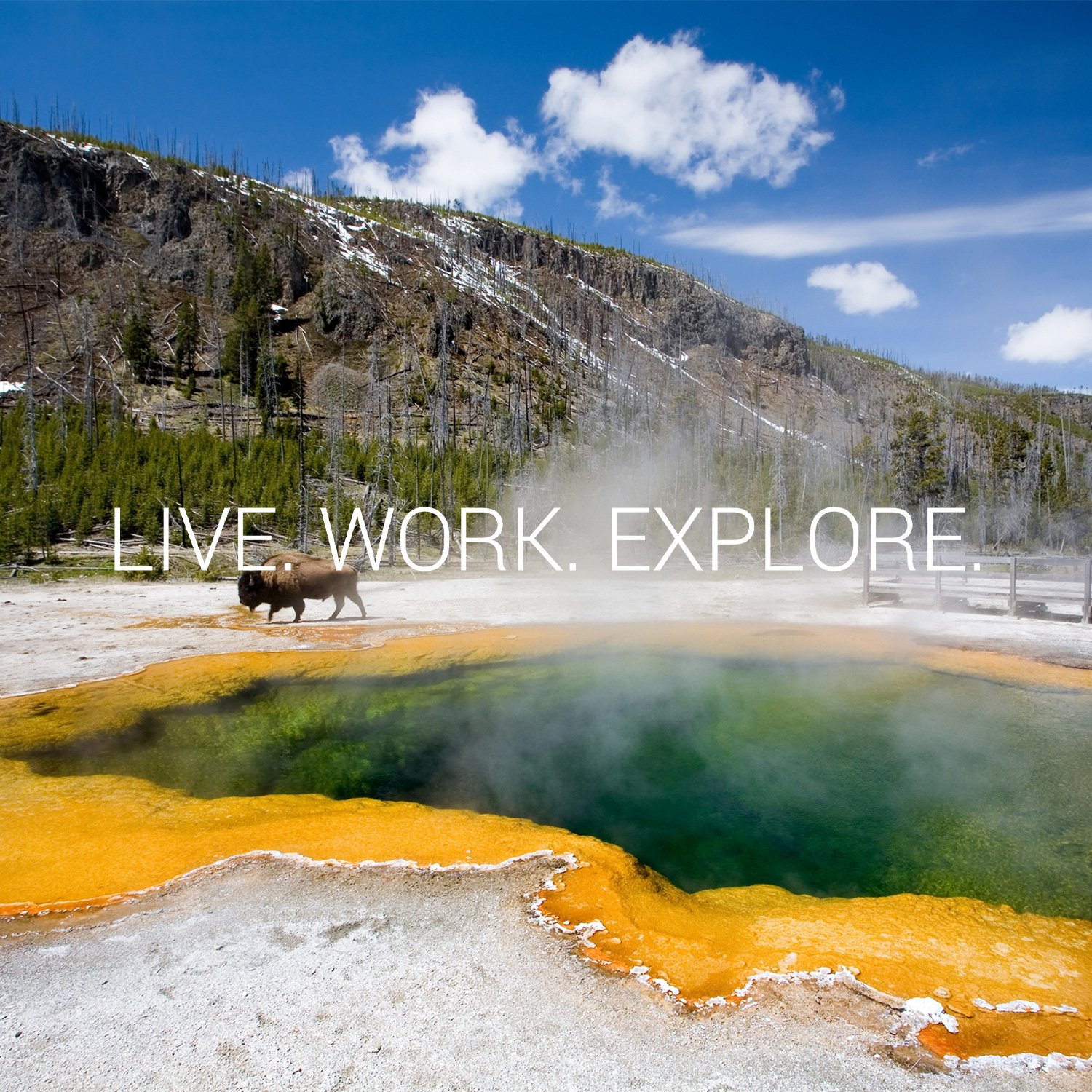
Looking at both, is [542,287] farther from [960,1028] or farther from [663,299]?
[960,1028]

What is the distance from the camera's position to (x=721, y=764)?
24.6 feet

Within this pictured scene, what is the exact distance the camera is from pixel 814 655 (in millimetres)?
12266

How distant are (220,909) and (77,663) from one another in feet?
24.8

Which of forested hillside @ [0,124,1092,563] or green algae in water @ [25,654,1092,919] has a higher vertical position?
forested hillside @ [0,124,1092,563]

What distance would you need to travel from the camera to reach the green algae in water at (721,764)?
5.43 metres

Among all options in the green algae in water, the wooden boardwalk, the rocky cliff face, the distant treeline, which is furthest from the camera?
the rocky cliff face

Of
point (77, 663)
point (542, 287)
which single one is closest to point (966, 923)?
point (77, 663)

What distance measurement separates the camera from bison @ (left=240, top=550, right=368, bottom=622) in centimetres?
1360

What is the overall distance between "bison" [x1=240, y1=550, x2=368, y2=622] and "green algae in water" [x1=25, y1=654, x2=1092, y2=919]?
4101mm

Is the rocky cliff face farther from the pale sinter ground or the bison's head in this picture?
the pale sinter ground

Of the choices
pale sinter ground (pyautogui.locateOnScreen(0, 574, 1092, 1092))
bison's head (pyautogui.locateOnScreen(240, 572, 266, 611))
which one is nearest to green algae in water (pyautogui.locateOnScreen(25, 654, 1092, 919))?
pale sinter ground (pyautogui.locateOnScreen(0, 574, 1092, 1092))

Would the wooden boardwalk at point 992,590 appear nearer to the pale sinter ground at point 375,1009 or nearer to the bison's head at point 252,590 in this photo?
the pale sinter ground at point 375,1009

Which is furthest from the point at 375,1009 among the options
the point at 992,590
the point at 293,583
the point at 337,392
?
the point at 337,392

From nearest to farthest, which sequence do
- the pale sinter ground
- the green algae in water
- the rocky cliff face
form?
1. the pale sinter ground
2. the green algae in water
3. the rocky cliff face
